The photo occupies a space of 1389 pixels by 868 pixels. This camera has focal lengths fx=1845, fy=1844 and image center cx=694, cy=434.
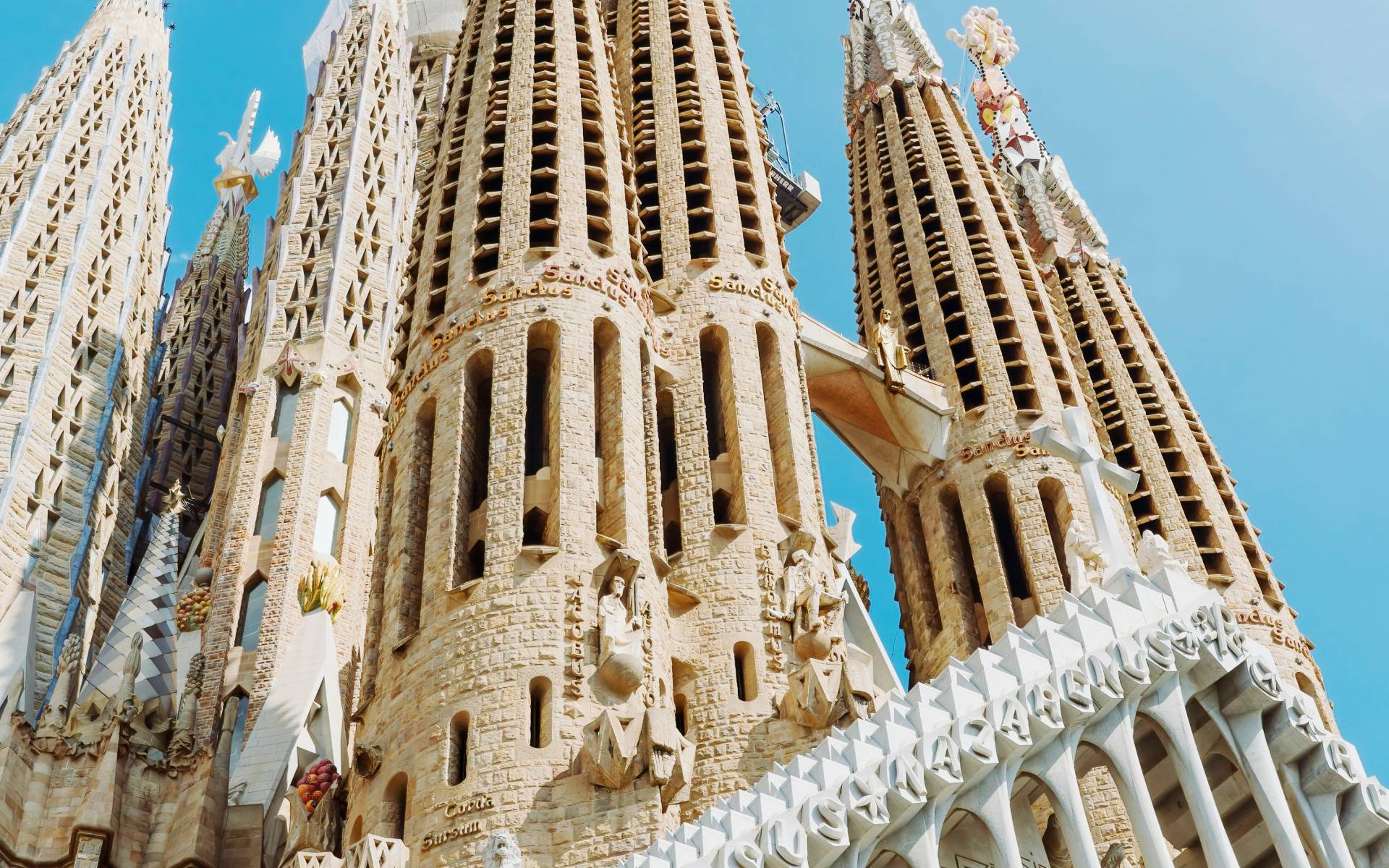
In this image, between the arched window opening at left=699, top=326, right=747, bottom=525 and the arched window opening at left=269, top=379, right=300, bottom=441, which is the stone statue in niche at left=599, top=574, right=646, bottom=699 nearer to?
the arched window opening at left=699, top=326, right=747, bottom=525

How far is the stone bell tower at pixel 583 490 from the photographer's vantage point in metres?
17.8

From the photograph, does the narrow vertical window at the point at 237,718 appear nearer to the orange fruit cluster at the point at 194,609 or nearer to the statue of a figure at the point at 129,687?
the orange fruit cluster at the point at 194,609

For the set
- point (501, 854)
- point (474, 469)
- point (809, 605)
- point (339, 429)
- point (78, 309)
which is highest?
point (78, 309)

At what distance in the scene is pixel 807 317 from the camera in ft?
99.3

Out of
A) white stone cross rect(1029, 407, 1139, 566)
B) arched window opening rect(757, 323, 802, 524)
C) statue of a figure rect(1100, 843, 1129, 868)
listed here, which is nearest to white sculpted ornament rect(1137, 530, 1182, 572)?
white stone cross rect(1029, 407, 1139, 566)

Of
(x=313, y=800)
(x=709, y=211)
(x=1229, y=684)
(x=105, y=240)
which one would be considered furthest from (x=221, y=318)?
(x=1229, y=684)

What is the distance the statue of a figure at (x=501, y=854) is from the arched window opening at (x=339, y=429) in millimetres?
14130

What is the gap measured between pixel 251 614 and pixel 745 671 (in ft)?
25.0

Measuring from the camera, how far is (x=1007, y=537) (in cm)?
2970

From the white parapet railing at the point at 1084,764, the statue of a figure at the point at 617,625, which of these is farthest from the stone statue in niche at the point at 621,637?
the white parapet railing at the point at 1084,764

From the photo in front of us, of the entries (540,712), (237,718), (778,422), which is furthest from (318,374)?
(540,712)

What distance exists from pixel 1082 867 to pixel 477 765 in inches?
225

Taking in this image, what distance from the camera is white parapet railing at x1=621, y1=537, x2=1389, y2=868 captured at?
48.9 ft

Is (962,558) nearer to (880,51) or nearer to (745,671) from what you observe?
(745,671)
